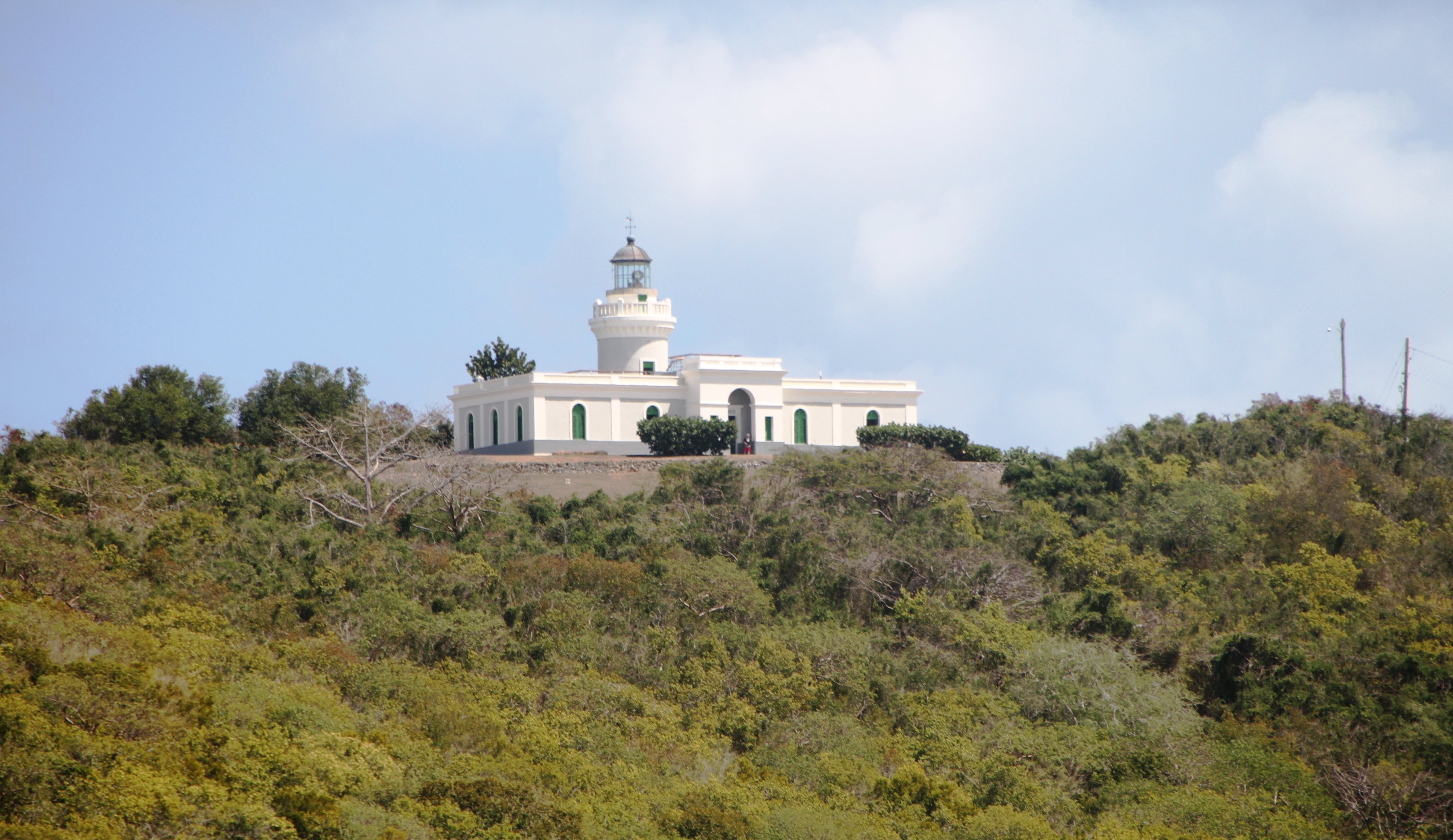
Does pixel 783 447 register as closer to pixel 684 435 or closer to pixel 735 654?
pixel 684 435

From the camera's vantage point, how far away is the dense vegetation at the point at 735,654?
18.1 meters

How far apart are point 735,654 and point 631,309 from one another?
23898mm

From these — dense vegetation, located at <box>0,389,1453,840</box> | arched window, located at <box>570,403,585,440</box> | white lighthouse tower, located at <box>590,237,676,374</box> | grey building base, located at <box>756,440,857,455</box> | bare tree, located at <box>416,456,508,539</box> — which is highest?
white lighthouse tower, located at <box>590,237,676,374</box>

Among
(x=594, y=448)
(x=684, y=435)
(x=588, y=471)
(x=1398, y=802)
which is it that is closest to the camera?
(x=1398, y=802)

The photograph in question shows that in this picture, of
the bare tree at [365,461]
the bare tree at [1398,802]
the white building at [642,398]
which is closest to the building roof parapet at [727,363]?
the white building at [642,398]

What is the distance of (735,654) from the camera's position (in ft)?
85.8

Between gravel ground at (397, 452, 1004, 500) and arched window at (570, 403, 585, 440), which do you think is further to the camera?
arched window at (570, 403, 585, 440)

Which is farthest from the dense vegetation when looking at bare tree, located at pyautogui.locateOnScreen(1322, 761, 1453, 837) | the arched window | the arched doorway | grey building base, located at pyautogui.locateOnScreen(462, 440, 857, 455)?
the arched doorway

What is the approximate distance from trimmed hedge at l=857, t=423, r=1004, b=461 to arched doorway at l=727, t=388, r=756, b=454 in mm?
3971

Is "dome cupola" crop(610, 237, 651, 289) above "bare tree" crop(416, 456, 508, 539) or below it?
above

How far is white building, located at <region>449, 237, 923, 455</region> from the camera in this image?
146ft

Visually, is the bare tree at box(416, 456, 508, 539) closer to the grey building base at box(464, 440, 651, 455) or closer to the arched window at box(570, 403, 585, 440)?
the grey building base at box(464, 440, 651, 455)

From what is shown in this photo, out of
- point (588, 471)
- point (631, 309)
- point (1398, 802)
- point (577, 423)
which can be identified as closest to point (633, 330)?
point (631, 309)

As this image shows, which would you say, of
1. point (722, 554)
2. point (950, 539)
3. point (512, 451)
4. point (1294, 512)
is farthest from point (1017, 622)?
point (512, 451)
